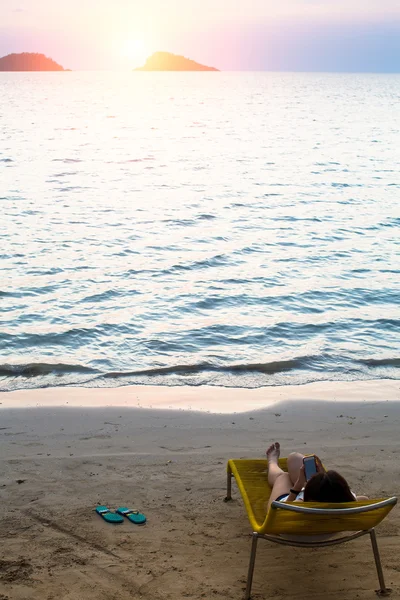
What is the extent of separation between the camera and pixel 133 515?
516cm

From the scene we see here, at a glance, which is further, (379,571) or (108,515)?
(108,515)

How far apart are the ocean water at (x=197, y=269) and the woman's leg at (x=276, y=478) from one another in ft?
11.8

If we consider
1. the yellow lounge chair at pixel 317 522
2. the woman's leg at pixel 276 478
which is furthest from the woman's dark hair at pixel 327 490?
the woman's leg at pixel 276 478

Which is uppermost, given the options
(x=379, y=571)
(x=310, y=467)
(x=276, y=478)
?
(x=310, y=467)

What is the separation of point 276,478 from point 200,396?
3.43 metres

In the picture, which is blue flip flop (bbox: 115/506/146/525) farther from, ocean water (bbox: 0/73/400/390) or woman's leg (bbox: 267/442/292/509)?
ocean water (bbox: 0/73/400/390)

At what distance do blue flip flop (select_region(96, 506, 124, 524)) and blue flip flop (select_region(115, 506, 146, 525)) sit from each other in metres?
0.06

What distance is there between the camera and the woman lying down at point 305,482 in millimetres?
4227

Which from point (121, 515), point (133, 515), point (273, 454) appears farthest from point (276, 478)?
point (121, 515)

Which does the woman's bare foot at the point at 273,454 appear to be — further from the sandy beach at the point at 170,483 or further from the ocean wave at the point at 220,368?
the ocean wave at the point at 220,368

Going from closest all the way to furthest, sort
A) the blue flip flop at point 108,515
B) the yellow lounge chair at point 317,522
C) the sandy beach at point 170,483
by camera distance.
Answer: the yellow lounge chair at point 317,522 → the sandy beach at point 170,483 → the blue flip flop at point 108,515

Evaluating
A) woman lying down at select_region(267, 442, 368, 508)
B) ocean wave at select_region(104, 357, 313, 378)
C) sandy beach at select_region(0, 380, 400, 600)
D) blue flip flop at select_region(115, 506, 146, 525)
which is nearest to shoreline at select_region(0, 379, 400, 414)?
sandy beach at select_region(0, 380, 400, 600)

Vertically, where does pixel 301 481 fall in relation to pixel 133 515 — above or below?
above

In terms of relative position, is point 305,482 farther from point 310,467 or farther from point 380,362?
point 380,362
